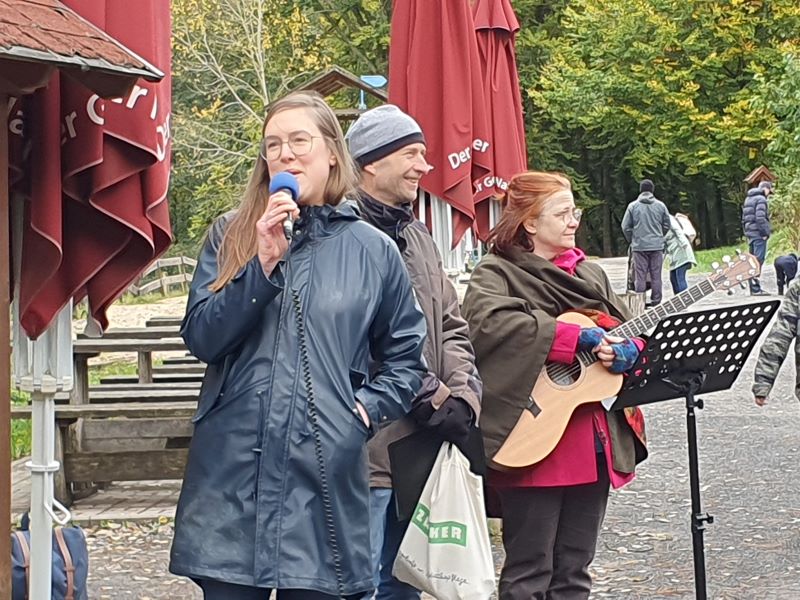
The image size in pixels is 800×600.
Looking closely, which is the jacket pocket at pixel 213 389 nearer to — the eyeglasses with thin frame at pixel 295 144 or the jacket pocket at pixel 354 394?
the jacket pocket at pixel 354 394

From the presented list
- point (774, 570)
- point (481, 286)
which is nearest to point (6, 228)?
point (481, 286)

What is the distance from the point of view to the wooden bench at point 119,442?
A: 299 inches

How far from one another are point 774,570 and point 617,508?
1.55 meters

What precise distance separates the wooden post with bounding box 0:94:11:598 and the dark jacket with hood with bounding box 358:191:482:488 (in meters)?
1.18

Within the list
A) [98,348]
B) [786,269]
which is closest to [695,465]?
[98,348]

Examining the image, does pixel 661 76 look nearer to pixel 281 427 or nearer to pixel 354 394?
pixel 354 394

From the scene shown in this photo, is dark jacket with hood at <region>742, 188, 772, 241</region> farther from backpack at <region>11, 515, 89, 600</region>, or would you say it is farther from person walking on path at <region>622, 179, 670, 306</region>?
backpack at <region>11, 515, 89, 600</region>

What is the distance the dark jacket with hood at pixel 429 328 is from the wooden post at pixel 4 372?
46.3 inches

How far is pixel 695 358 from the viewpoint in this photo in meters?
4.79

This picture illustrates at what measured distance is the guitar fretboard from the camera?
4.71 m

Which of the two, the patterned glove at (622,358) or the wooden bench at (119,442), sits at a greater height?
the patterned glove at (622,358)

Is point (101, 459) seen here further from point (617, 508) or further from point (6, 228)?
point (6, 228)

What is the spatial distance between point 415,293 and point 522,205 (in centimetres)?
81

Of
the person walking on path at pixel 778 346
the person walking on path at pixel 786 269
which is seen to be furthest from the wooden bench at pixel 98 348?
the person walking on path at pixel 786 269
